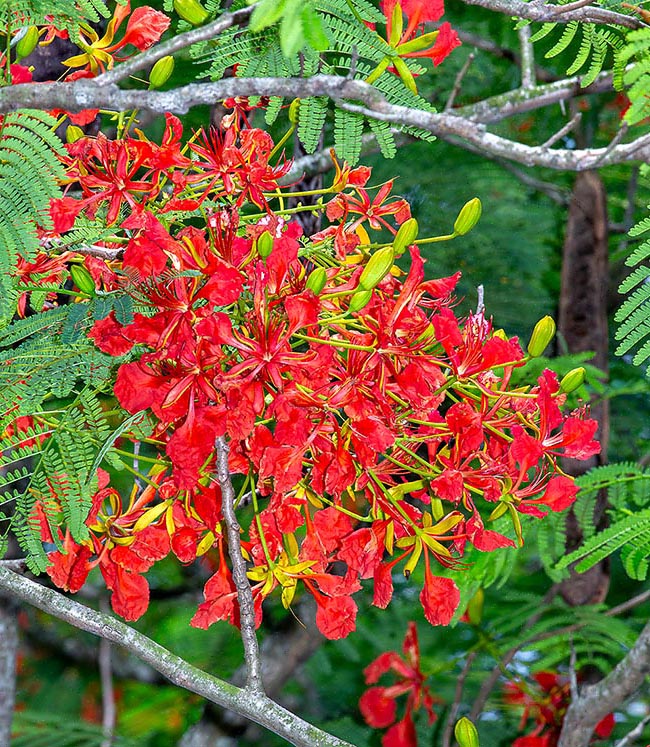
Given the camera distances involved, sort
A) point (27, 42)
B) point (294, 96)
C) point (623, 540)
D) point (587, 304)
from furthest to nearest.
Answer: point (587, 304) → point (623, 540) → point (27, 42) → point (294, 96)

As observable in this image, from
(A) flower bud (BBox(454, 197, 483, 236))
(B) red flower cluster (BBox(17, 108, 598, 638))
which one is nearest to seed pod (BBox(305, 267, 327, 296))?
(B) red flower cluster (BBox(17, 108, 598, 638))

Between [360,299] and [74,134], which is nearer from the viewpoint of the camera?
[360,299]

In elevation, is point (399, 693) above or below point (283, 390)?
below

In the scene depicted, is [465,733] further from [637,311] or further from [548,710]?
[548,710]

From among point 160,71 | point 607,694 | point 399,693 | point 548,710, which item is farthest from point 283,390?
point 548,710

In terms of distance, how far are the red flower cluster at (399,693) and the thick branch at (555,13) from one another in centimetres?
144

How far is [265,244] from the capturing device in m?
0.89

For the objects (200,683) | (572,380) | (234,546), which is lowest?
(200,683)

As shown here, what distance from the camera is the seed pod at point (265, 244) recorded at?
89 centimetres

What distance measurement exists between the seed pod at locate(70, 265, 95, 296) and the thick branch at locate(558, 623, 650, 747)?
98 cm

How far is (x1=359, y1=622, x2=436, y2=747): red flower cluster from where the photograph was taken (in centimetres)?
216

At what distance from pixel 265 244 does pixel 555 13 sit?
1.26 feet

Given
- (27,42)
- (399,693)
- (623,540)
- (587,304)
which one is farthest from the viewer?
(587,304)

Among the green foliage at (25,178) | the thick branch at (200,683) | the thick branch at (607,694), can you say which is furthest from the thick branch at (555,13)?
the thick branch at (607,694)
